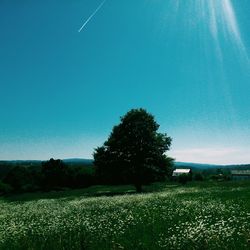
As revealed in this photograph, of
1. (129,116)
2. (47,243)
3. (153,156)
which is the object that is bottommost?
(47,243)

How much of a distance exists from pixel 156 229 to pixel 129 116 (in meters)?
41.3

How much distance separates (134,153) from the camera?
5359cm

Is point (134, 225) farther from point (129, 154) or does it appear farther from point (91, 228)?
point (129, 154)

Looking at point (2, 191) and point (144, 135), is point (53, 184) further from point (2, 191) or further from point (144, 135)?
point (144, 135)

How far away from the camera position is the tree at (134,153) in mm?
53188

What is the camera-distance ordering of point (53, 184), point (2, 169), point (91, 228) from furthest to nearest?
point (2, 169), point (53, 184), point (91, 228)

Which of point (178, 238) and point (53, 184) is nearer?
point (178, 238)

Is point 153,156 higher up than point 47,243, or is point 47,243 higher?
point 153,156

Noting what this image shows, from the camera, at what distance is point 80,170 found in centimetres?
9406

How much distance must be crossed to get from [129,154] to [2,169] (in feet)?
479

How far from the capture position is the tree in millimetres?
53188

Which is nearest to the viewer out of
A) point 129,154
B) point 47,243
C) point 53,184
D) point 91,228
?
point 47,243

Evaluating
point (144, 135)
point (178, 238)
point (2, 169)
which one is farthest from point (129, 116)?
point (2, 169)

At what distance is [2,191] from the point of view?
286 ft
